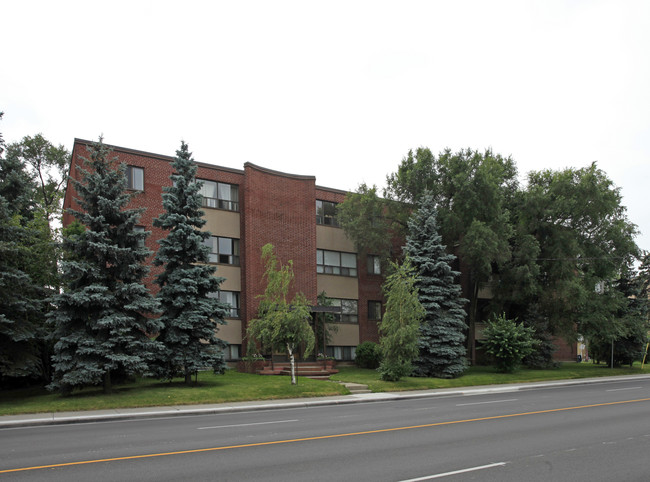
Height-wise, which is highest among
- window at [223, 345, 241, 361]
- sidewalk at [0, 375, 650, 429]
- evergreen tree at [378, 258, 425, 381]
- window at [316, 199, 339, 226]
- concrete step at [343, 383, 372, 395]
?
window at [316, 199, 339, 226]

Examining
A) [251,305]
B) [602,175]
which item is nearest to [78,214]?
[251,305]

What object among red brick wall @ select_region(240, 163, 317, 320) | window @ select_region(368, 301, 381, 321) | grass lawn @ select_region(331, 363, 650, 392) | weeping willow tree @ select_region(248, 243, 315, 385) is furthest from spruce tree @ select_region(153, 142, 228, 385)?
window @ select_region(368, 301, 381, 321)

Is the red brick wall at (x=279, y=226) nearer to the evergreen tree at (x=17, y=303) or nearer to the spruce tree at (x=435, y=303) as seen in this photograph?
the spruce tree at (x=435, y=303)

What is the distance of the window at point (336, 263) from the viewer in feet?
118

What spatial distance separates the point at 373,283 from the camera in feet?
125

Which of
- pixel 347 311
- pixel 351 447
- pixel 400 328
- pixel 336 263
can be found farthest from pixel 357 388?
pixel 351 447

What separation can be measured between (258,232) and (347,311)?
853 centimetres

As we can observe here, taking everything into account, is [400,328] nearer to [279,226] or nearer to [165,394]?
[165,394]

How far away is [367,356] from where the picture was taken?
34.1 m

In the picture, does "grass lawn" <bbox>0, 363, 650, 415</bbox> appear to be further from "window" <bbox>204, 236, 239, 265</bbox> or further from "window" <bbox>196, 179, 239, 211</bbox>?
"window" <bbox>196, 179, 239, 211</bbox>

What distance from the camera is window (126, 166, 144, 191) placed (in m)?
29.4

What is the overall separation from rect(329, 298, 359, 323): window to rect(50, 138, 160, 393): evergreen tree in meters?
15.8

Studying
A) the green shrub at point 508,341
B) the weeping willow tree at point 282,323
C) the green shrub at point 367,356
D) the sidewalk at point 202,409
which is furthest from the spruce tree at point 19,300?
the green shrub at point 508,341

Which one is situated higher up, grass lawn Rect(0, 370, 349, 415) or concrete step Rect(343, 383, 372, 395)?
grass lawn Rect(0, 370, 349, 415)
